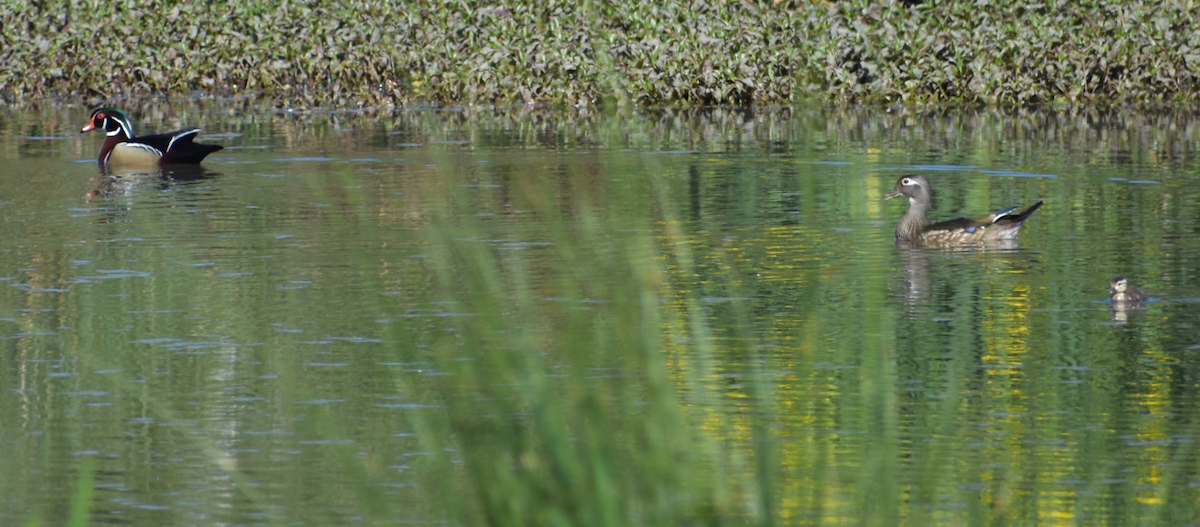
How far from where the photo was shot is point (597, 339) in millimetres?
9469

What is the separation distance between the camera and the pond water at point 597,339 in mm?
5352

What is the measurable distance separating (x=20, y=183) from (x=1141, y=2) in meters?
14.7

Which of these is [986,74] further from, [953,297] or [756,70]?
[953,297]

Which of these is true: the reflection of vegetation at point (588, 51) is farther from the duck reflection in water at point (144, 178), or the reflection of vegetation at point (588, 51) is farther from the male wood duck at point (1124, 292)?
the male wood duck at point (1124, 292)

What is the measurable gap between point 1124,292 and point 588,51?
17707 mm

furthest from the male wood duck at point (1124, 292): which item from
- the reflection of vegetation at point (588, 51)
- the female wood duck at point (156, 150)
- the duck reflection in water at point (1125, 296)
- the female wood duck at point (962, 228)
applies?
the reflection of vegetation at point (588, 51)

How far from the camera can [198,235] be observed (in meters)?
13.5

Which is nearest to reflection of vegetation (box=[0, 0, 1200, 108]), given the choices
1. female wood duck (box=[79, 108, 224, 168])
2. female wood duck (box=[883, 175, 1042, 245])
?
female wood duck (box=[79, 108, 224, 168])

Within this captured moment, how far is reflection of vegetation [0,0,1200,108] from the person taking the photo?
25734 mm

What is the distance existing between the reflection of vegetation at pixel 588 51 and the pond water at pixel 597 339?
22.6ft

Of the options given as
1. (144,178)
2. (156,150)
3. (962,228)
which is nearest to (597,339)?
(962,228)

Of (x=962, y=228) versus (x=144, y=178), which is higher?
(x=144, y=178)

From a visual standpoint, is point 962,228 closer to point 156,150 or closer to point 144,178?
point 144,178

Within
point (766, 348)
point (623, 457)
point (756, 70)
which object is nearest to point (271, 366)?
point (766, 348)
